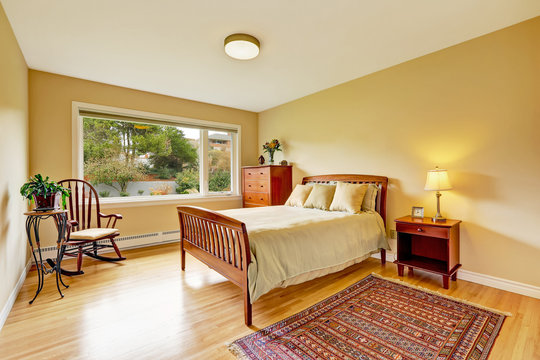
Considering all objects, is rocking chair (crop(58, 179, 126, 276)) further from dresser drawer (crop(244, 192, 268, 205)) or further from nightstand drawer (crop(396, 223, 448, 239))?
nightstand drawer (crop(396, 223, 448, 239))

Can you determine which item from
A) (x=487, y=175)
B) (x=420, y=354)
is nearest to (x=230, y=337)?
(x=420, y=354)

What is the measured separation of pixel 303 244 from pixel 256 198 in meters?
2.52

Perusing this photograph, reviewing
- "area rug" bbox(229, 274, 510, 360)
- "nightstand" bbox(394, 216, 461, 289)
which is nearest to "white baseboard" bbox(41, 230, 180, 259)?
"area rug" bbox(229, 274, 510, 360)

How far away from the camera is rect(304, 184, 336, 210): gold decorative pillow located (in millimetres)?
3555

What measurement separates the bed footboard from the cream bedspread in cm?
10

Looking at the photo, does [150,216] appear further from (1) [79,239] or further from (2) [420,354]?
(2) [420,354]

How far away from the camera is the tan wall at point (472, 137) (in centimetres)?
242

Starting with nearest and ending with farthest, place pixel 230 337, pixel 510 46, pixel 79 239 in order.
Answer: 1. pixel 230 337
2. pixel 510 46
3. pixel 79 239

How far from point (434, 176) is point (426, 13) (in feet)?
5.01

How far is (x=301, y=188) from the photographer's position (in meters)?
4.04

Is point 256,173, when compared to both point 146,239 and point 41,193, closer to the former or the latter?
point 146,239

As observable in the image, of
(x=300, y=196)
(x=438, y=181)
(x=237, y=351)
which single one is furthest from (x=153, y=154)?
(x=438, y=181)

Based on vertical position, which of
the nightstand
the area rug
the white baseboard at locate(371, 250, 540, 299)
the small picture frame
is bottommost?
the area rug

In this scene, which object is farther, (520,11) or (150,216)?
(150,216)
